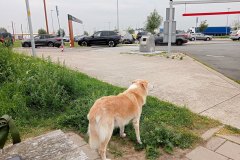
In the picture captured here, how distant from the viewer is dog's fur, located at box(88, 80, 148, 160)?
261 centimetres

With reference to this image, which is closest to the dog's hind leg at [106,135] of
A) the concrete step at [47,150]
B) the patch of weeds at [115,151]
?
the patch of weeds at [115,151]

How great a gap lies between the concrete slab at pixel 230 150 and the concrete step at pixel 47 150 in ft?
7.79

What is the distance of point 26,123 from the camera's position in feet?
12.4

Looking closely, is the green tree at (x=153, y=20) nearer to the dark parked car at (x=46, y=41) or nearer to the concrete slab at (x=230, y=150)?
the dark parked car at (x=46, y=41)

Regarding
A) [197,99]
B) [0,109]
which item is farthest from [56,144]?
[197,99]

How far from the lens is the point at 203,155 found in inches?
121

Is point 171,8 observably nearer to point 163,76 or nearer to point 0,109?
point 163,76

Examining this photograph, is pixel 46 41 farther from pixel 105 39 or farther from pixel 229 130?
pixel 229 130

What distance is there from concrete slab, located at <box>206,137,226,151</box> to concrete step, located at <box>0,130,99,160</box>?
240 cm

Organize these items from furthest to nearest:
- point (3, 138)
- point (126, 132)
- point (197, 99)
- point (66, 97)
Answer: point (197, 99) < point (66, 97) < point (126, 132) < point (3, 138)

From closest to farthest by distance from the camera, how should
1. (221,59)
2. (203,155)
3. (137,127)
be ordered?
(203,155) → (137,127) → (221,59)

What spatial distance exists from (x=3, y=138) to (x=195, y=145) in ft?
9.07

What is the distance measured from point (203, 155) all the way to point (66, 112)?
8.39 feet

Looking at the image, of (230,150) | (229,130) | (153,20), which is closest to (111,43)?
(229,130)
